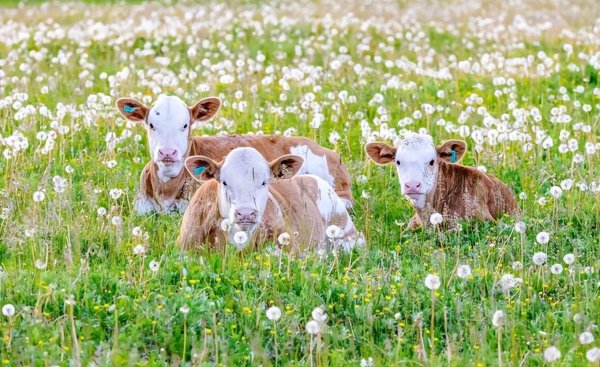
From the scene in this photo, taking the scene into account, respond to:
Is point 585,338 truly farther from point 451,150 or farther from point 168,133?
point 168,133

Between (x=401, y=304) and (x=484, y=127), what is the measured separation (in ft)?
21.4

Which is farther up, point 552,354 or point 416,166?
point 552,354

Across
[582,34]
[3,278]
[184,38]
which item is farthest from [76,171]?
[582,34]

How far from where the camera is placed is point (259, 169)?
1039cm

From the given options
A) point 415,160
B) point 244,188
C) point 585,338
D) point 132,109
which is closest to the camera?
point 585,338

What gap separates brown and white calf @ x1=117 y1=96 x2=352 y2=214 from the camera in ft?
41.1

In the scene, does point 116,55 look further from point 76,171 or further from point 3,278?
point 3,278

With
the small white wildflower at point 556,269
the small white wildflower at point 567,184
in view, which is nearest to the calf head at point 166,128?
the small white wildflower at point 567,184

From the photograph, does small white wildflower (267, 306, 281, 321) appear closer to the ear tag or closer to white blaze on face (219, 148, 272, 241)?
white blaze on face (219, 148, 272, 241)

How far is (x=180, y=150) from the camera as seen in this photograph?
12523mm

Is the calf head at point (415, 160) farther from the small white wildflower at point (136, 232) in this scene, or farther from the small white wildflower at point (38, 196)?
the small white wildflower at point (38, 196)

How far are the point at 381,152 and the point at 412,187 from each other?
752 millimetres

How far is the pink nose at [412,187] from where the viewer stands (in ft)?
37.7

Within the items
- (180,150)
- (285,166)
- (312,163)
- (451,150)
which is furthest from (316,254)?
(312,163)
